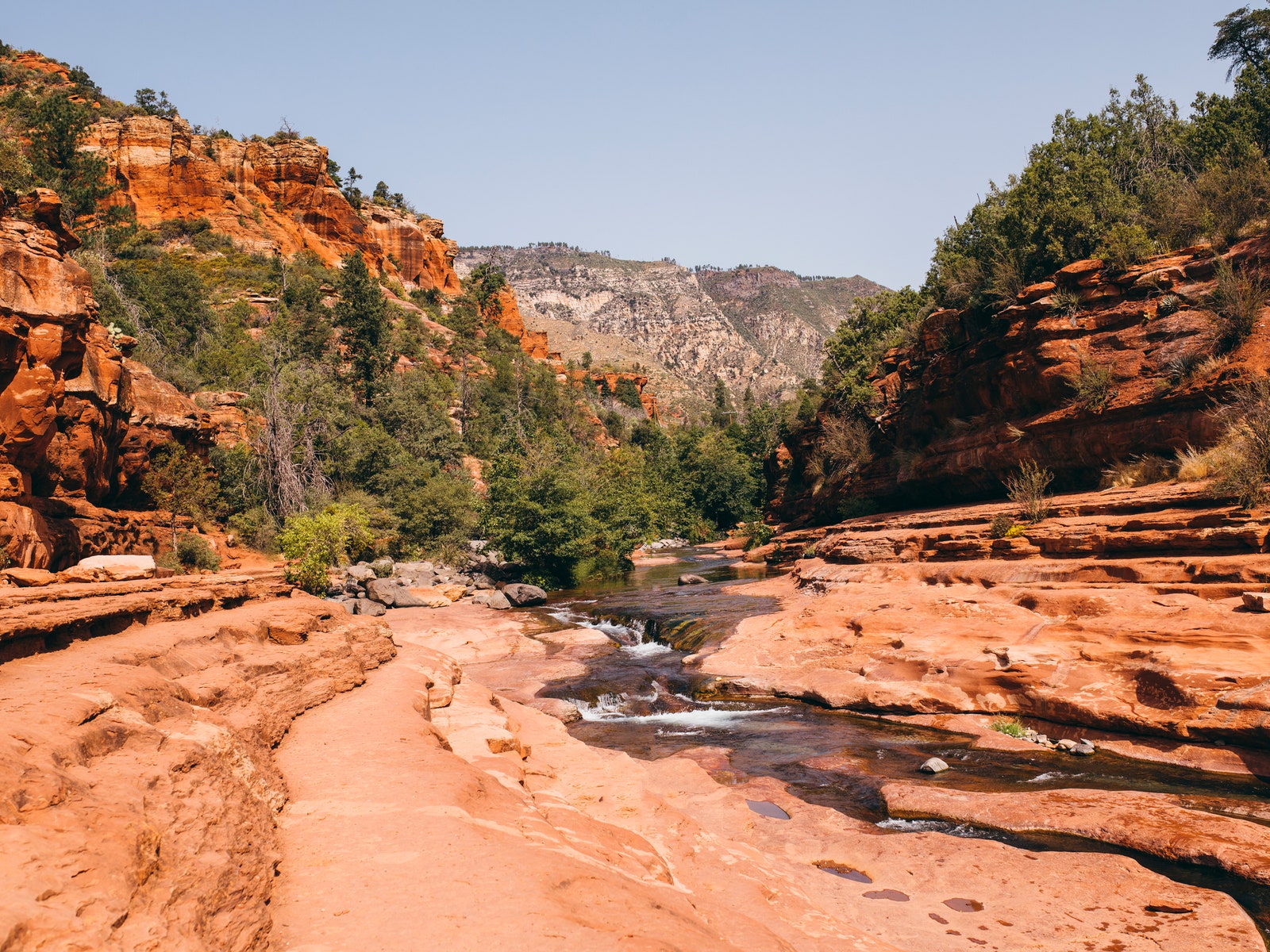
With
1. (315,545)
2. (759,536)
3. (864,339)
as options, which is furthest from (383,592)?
(864,339)

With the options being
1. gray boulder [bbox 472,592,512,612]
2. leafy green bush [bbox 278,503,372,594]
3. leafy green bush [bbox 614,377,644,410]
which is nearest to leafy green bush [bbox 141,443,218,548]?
leafy green bush [bbox 278,503,372,594]

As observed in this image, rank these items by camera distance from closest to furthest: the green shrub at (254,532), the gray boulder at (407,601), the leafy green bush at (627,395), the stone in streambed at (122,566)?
the stone in streambed at (122,566), the gray boulder at (407,601), the green shrub at (254,532), the leafy green bush at (627,395)

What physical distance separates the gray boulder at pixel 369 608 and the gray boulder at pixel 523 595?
4.57m

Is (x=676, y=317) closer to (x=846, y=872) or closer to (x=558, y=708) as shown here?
(x=558, y=708)

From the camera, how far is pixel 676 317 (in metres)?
174

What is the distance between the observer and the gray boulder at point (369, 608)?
19.4 metres

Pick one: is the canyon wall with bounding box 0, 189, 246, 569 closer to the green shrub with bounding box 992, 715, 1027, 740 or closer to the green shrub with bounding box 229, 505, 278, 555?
the green shrub with bounding box 229, 505, 278, 555

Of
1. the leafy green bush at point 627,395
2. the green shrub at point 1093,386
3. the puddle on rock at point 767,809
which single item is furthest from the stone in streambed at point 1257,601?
the leafy green bush at point 627,395

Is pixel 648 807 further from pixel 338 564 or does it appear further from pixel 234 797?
pixel 338 564

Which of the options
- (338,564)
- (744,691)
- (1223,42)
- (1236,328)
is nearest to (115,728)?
(744,691)

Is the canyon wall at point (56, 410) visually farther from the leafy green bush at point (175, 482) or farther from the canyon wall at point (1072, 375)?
the canyon wall at point (1072, 375)

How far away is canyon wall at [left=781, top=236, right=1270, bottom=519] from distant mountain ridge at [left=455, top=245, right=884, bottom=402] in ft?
315

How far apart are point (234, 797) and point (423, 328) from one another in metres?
62.9

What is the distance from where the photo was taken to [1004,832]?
706 cm
